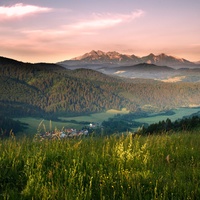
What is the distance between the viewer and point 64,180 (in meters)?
5.23

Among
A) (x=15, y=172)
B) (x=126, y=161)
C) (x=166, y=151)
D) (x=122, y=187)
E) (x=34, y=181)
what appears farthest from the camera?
(x=166, y=151)

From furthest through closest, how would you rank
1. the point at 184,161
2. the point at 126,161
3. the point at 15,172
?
the point at 184,161, the point at 126,161, the point at 15,172

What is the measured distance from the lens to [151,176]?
525 cm

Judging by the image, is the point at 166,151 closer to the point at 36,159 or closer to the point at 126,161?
the point at 126,161

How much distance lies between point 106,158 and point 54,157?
112 centimetres

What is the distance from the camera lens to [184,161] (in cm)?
692

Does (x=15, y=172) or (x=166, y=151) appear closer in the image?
(x=15, y=172)

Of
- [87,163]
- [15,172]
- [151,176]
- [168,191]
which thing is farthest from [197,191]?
[15,172]

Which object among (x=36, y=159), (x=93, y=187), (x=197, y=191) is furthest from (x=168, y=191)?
(x=36, y=159)

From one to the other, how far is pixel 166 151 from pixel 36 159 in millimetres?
3429

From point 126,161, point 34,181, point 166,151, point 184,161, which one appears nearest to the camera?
point 34,181

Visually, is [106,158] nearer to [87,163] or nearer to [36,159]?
[87,163]

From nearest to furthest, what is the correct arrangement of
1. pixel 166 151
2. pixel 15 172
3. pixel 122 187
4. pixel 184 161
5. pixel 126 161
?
pixel 122 187 < pixel 15 172 < pixel 126 161 < pixel 184 161 < pixel 166 151

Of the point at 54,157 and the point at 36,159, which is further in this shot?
the point at 54,157
